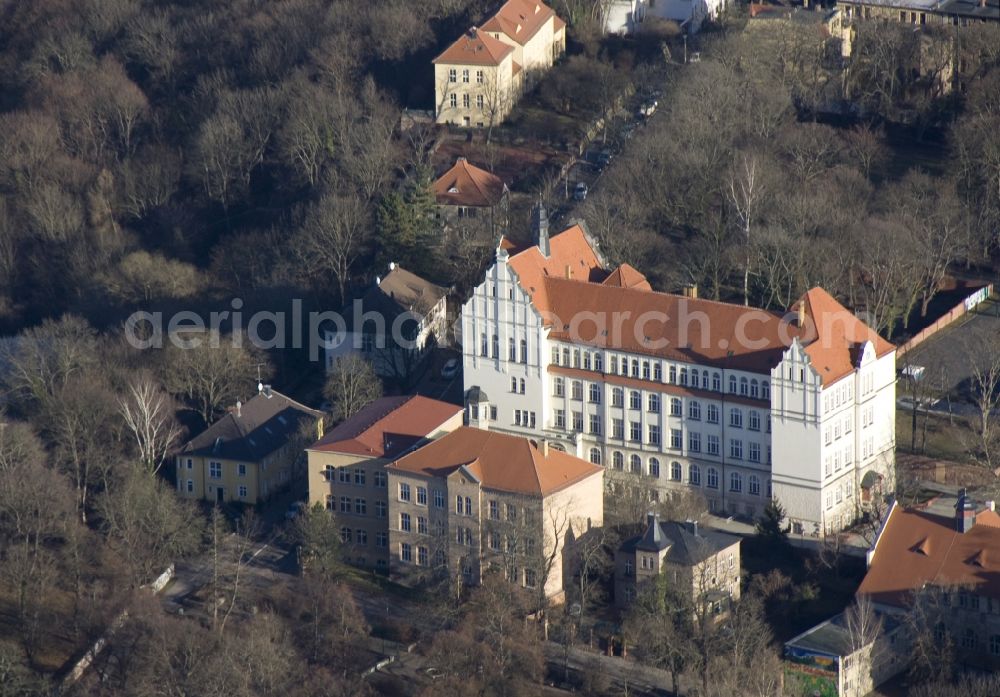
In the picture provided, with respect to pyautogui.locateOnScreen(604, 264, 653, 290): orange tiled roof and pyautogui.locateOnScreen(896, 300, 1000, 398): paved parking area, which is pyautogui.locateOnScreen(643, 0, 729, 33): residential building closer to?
pyautogui.locateOnScreen(896, 300, 1000, 398): paved parking area

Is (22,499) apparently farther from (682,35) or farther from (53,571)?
(682,35)

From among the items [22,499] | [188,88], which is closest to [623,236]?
[22,499]

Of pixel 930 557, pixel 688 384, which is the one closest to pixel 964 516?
pixel 930 557

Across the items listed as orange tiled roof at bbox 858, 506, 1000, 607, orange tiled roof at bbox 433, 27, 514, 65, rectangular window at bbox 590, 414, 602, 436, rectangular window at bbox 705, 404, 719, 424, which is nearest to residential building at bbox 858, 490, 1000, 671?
orange tiled roof at bbox 858, 506, 1000, 607

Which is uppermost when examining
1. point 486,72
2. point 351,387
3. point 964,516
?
point 486,72

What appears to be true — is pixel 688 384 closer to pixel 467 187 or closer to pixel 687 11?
pixel 467 187

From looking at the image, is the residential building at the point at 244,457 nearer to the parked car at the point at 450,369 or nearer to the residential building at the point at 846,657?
the parked car at the point at 450,369

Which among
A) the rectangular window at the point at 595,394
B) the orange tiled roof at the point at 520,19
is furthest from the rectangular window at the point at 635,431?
the orange tiled roof at the point at 520,19
